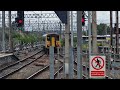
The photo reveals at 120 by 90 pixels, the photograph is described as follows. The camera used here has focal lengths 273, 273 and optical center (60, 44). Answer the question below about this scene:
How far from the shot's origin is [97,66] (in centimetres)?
632

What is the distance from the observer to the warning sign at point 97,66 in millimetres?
6185

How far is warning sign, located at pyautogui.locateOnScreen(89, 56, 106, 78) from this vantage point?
6.19 metres
